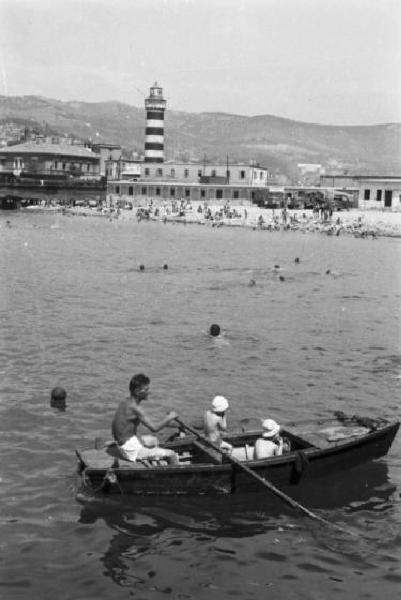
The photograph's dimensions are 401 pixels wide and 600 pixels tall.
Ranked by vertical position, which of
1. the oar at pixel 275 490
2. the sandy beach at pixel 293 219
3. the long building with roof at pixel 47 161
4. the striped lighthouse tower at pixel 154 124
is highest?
the striped lighthouse tower at pixel 154 124

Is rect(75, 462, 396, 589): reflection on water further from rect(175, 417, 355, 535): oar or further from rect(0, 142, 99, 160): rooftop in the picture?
rect(0, 142, 99, 160): rooftop

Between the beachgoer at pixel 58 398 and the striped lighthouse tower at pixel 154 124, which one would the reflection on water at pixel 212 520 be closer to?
the beachgoer at pixel 58 398

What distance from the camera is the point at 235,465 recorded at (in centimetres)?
1194

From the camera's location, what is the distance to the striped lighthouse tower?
11269cm

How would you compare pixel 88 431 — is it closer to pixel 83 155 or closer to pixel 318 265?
pixel 318 265

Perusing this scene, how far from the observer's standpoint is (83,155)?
12238 cm

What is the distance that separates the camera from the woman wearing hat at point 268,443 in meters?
12.4

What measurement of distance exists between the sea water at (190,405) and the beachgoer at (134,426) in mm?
730

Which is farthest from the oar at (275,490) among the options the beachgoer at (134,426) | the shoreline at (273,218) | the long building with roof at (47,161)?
the long building with roof at (47,161)

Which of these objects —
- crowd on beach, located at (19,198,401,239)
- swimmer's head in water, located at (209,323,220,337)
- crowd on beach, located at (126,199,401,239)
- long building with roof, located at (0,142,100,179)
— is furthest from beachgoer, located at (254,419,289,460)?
long building with roof, located at (0,142,100,179)

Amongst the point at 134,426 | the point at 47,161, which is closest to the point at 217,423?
the point at 134,426

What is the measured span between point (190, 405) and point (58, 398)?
2.99 metres

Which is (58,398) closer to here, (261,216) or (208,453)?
(208,453)

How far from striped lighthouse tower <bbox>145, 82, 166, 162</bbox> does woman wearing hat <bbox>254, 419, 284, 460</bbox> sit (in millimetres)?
103830
